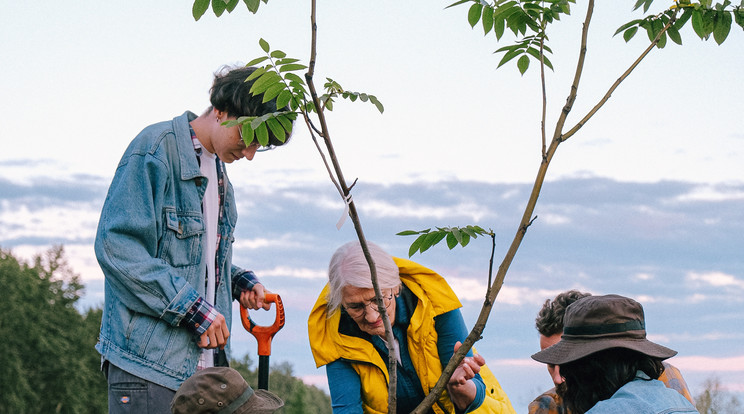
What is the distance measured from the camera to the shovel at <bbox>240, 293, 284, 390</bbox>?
13.6 ft

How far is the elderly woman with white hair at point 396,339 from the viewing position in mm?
3760

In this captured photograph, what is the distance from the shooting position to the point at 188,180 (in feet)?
11.8

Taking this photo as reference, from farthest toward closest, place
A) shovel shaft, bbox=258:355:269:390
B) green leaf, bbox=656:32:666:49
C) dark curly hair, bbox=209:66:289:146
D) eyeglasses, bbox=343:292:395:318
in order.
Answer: shovel shaft, bbox=258:355:269:390 → eyeglasses, bbox=343:292:395:318 → dark curly hair, bbox=209:66:289:146 → green leaf, bbox=656:32:666:49

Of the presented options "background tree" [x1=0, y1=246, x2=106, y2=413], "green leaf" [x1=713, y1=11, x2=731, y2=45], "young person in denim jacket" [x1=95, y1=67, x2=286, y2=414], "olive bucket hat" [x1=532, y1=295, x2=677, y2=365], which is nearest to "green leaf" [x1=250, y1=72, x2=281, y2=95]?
"young person in denim jacket" [x1=95, y1=67, x2=286, y2=414]

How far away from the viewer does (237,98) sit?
11.4ft

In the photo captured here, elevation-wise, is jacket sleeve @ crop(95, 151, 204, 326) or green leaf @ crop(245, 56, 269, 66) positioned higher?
green leaf @ crop(245, 56, 269, 66)

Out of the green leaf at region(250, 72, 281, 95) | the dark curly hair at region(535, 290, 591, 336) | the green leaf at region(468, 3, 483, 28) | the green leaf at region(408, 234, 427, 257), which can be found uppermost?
the green leaf at region(468, 3, 483, 28)

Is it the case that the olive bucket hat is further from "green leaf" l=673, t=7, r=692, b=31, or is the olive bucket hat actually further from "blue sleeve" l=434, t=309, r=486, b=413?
"blue sleeve" l=434, t=309, r=486, b=413

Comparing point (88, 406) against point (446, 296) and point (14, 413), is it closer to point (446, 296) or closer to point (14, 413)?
point (14, 413)

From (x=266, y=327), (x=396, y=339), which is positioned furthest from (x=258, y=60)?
(x=266, y=327)

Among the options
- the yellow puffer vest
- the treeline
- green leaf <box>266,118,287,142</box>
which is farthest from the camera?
the treeline

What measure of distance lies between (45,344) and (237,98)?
18.9 meters

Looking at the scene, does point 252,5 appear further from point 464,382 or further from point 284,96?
point 464,382

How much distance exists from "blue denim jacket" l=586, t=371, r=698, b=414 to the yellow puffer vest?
1348mm
